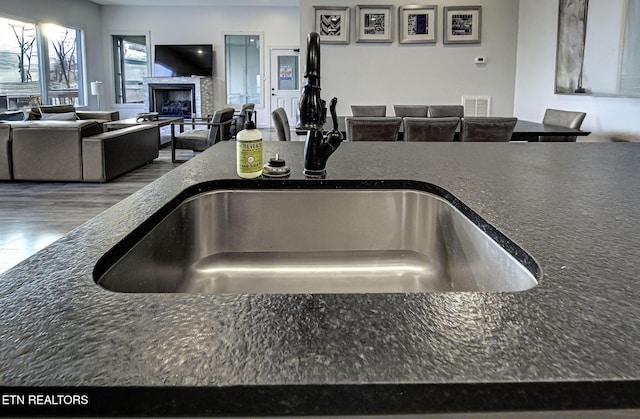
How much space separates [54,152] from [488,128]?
4.76 meters

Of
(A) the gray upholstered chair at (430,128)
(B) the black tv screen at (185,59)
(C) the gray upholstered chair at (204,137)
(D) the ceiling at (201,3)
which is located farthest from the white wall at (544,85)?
(B) the black tv screen at (185,59)

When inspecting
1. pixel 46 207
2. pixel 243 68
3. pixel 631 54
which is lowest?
pixel 46 207

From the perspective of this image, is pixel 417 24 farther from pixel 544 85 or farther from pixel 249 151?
pixel 249 151

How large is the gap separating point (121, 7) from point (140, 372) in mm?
13397

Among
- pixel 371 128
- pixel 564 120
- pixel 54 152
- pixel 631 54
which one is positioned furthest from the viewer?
pixel 54 152

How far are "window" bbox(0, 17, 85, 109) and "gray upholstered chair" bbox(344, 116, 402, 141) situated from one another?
24.3ft

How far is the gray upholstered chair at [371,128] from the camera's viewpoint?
12.7ft

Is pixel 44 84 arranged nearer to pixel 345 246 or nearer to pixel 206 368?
pixel 345 246

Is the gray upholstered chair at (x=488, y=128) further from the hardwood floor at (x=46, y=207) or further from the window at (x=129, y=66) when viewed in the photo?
the window at (x=129, y=66)

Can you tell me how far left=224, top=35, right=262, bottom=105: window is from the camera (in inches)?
486

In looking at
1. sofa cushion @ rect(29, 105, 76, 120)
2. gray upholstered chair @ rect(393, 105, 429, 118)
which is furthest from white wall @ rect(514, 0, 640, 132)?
sofa cushion @ rect(29, 105, 76, 120)

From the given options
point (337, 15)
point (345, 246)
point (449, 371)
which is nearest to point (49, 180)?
point (337, 15)

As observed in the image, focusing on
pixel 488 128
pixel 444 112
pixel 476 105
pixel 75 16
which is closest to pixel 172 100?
pixel 75 16

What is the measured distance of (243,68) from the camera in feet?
41.0
